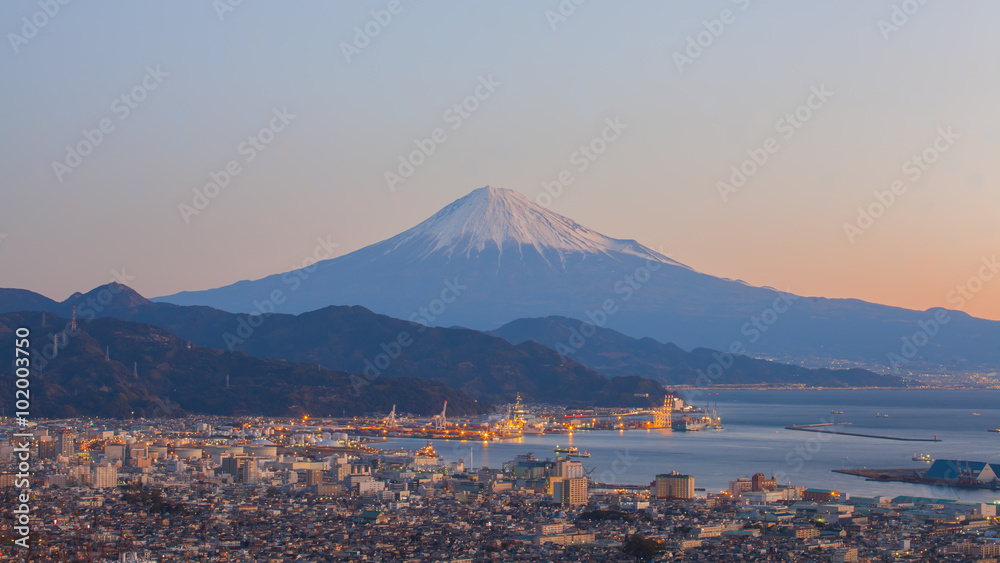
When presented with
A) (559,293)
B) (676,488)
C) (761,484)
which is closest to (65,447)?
(676,488)

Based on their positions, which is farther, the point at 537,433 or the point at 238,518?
the point at 537,433

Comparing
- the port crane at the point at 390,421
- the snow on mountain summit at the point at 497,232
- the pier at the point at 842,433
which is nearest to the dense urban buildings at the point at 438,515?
the port crane at the point at 390,421

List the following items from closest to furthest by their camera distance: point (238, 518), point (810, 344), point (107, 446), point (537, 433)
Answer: point (238, 518) → point (107, 446) → point (537, 433) → point (810, 344)

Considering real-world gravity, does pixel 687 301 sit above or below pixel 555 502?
above

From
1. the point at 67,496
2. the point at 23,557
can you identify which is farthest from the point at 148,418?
the point at 23,557

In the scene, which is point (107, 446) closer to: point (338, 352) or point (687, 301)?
point (338, 352)

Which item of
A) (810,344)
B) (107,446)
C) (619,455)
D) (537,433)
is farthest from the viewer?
(810,344)

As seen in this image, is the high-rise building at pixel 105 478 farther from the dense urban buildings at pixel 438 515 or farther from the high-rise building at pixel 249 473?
the high-rise building at pixel 249 473

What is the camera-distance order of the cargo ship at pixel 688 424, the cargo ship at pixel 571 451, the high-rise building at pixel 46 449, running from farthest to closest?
1. the cargo ship at pixel 688 424
2. the cargo ship at pixel 571 451
3. the high-rise building at pixel 46 449
